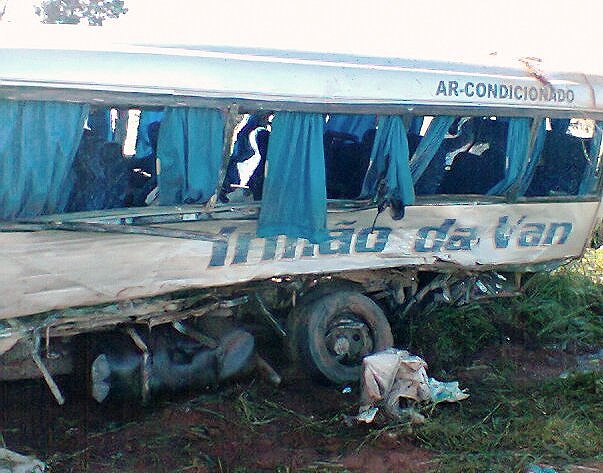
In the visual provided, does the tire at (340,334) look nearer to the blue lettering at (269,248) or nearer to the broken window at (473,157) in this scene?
the blue lettering at (269,248)

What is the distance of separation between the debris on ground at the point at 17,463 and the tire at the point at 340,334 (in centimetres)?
220

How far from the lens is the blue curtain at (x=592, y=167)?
23.6ft

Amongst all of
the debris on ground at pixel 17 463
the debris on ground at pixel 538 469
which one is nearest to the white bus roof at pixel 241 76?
the debris on ground at pixel 17 463

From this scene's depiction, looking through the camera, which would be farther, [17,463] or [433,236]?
[433,236]

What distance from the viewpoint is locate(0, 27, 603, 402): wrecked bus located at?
4.67 m

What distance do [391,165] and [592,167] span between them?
246 centimetres

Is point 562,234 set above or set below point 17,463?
above

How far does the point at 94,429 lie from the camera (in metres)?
5.29

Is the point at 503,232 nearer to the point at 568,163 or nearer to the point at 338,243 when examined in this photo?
the point at 568,163

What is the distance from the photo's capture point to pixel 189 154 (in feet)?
16.6

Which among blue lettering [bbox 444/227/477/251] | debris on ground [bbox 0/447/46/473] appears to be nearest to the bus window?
blue lettering [bbox 444/227/477/251]

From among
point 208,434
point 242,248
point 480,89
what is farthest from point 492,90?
point 208,434

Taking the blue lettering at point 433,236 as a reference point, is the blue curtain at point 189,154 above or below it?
above

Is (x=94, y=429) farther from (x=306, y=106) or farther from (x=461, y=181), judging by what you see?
(x=461, y=181)
